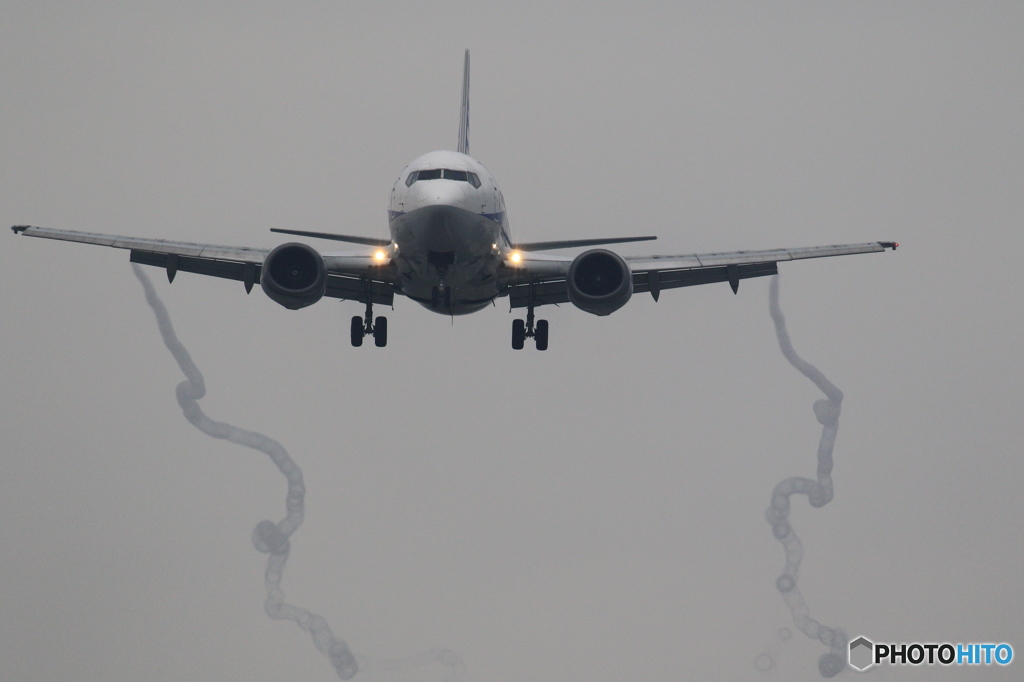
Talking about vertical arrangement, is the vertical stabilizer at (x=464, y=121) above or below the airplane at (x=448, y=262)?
above

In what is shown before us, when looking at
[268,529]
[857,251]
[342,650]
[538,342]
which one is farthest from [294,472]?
[857,251]

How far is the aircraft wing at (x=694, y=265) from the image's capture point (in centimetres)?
3834

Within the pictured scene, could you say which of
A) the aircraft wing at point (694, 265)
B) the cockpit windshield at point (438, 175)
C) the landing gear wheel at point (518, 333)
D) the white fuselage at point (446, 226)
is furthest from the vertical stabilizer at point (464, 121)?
the cockpit windshield at point (438, 175)

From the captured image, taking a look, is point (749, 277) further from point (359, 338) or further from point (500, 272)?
point (359, 338)

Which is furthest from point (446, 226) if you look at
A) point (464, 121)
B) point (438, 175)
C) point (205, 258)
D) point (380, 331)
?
point (464, 121)

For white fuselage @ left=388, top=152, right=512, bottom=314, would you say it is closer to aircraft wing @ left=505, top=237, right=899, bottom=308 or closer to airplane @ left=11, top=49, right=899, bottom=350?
airplane @ left=11, top=49, right=899, bottom=350

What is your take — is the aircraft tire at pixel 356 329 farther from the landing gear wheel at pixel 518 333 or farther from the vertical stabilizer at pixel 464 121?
the vertical stabilizer at pixel 464 121

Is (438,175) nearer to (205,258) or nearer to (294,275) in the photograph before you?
(294,275)

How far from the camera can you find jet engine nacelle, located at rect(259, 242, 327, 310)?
34438 mm

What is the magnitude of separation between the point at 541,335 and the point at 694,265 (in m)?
6.86

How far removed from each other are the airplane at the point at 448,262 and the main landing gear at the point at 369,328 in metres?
0.04

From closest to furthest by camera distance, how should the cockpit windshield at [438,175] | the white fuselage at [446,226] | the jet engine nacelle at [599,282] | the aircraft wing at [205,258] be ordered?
the white fuselage at [446,226], the cockpit windshield at [438,175], the jet engine nacelle at [599,282], the aircraft wing at [205,258]

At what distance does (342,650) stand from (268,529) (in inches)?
390

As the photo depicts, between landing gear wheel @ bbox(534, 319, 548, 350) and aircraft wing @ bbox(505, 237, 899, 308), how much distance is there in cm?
240
